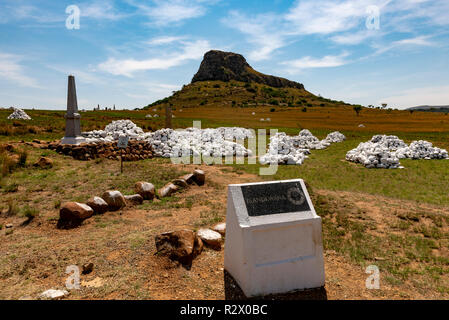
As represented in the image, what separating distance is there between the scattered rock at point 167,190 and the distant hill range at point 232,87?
7657 centimetres

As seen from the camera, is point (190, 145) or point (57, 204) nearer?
point (57, 204)

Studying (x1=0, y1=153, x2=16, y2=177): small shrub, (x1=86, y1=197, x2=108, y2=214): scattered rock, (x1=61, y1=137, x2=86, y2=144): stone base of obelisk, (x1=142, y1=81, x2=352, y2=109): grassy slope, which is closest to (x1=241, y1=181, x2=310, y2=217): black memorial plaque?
(x1=86, y1=197, x2=108, y2=214): scattered rock

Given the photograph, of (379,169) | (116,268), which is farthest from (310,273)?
(379,169)

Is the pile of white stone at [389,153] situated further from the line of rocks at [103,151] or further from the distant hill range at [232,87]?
the distant hill range at [232,87]

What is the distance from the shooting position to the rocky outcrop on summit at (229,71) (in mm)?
139500

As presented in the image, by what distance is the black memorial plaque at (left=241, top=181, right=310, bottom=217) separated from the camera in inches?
161

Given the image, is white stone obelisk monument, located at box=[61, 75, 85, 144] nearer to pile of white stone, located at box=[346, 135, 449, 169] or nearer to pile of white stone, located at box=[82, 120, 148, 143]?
pile of white stone, located at box=[82, 120, 148, 143]

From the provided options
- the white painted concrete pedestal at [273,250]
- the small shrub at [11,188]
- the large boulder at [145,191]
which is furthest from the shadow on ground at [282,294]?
the small shrub at [11,188]

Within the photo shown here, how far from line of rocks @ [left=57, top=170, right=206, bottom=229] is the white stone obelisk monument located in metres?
8.13

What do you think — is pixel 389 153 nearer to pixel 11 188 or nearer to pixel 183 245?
pixel 183 245

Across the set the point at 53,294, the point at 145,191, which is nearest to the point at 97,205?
the point at 145,191

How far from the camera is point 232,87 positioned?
113 meters

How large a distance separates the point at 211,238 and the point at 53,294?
2.62m
